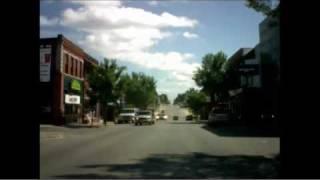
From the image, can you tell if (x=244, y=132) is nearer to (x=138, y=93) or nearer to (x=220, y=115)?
(x=220, y=115)

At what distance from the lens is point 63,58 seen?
57.1 meters

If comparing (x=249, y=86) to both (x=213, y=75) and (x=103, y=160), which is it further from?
(x=103, y=160)

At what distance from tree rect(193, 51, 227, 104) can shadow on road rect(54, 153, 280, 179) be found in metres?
78.0

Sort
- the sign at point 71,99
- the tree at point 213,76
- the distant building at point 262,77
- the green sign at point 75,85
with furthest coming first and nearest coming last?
1. the tree at point 213,76
2. the green sign at point 75,85
3. the distant building at point 262,77
4. the sign at point 71,99

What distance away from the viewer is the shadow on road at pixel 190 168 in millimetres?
13930

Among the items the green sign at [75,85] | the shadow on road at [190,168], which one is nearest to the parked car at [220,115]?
the green sign at [75,85]

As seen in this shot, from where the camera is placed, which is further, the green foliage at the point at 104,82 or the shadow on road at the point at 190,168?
the green foliage at the point at 104,82

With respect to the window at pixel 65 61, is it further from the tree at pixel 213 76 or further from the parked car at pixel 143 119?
the tree at pixel 213 76

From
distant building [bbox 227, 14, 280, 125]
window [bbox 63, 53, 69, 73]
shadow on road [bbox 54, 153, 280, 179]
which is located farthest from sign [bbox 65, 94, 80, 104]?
shadow on road [bbox 54, 153, 280, 179]

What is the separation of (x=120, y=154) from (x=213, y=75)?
3121 inches

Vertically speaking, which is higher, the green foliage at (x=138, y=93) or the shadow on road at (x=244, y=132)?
the green foliage at (x=138, y=93)

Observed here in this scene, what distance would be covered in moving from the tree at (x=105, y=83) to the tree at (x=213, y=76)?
108 feet

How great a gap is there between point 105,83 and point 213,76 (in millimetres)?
36625
